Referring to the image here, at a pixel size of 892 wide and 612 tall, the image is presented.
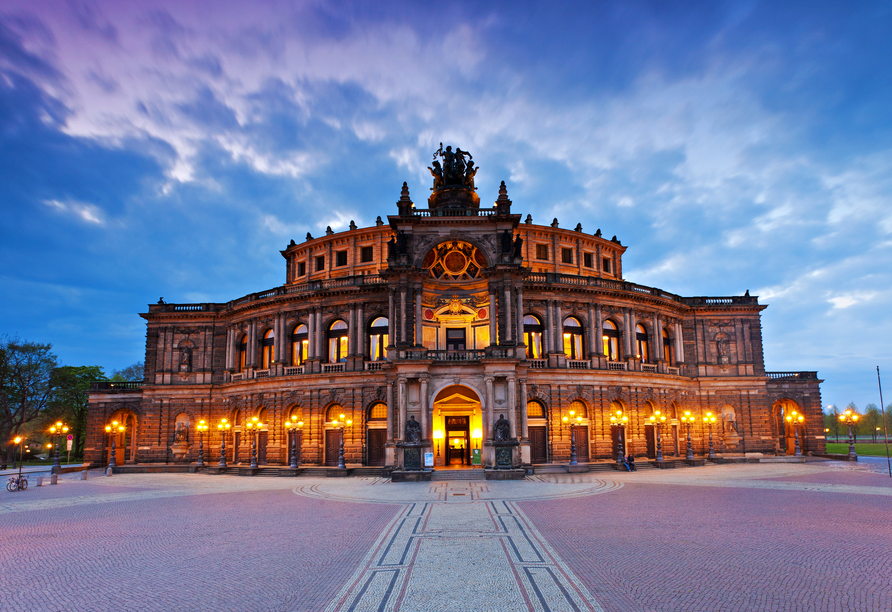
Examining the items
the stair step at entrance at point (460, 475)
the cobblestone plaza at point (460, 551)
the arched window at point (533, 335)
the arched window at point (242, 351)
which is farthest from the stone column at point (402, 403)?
the arched window at point (242, 351)

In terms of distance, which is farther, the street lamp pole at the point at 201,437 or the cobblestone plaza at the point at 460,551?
the street lamp pole at the point at 201,437

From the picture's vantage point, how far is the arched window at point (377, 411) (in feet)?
149

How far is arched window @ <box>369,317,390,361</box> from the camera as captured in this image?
1850 inches

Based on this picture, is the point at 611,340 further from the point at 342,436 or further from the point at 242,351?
the point at 242,351

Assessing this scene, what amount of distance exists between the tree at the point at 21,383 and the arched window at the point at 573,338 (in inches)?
2522

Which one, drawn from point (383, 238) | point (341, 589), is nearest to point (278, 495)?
point (341, 589)

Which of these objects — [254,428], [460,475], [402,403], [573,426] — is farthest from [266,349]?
[573,426]

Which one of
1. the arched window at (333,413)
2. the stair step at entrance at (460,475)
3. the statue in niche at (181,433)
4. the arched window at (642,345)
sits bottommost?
the stair step at entrance at (460,475)

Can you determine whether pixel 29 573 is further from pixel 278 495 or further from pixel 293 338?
pixel 293 338

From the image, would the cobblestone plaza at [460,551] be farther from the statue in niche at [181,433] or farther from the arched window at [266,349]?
the statue in niche at [181,433]

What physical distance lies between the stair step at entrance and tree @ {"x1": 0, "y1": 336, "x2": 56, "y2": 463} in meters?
56.9

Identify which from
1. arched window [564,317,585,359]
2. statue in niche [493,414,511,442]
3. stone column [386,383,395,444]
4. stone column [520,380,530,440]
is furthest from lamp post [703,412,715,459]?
stone column [386,383,395,444]

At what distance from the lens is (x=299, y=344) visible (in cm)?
4988

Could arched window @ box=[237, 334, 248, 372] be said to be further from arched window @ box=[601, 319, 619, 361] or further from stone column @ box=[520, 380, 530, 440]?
arched window @ box=[601, 319, 619, 361]
